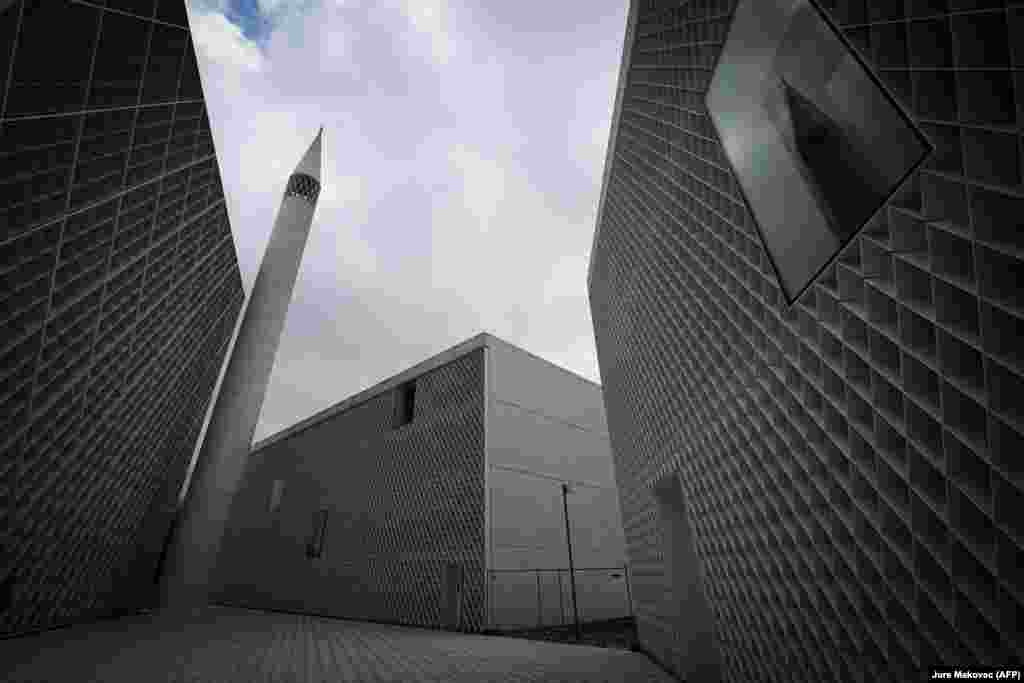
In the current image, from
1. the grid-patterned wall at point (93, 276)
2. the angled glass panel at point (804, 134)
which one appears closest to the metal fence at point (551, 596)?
the grid-patterned wall at point (93, 276)

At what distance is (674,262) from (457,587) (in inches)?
377

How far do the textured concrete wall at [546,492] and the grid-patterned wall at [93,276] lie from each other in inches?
285

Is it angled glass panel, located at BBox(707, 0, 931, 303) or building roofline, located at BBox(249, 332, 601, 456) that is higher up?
building roofline, located at BBox(249, 332, 601, 456)

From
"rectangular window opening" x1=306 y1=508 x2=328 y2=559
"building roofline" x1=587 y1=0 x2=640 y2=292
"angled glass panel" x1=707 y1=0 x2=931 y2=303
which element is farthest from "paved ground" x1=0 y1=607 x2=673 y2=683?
"rectangular window opening" x1=306 y1=508 x2=328 y2=559

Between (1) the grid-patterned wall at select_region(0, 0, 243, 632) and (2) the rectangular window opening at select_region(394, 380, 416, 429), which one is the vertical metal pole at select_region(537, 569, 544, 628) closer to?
(2) the rectangular window opening at select_region(394, 380, 416, 429)

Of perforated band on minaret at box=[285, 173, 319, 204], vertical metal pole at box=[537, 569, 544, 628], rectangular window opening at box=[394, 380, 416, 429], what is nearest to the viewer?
vertical metal pole at box=[537, 569, 544, 628]

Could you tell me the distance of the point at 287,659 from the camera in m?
5.87

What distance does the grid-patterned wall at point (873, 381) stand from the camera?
1.37 m

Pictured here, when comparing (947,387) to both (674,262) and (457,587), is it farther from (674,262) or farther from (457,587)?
(457,587)

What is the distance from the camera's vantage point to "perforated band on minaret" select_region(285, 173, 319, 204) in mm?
15741

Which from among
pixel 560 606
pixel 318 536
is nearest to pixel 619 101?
pixel 560 606

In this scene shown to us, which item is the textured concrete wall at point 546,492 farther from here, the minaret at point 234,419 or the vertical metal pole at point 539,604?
the minaret at point 234,419

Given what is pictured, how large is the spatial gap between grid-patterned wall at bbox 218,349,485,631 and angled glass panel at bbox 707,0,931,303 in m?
9.67

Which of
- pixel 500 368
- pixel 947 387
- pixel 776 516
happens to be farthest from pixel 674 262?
pixel 500 368
